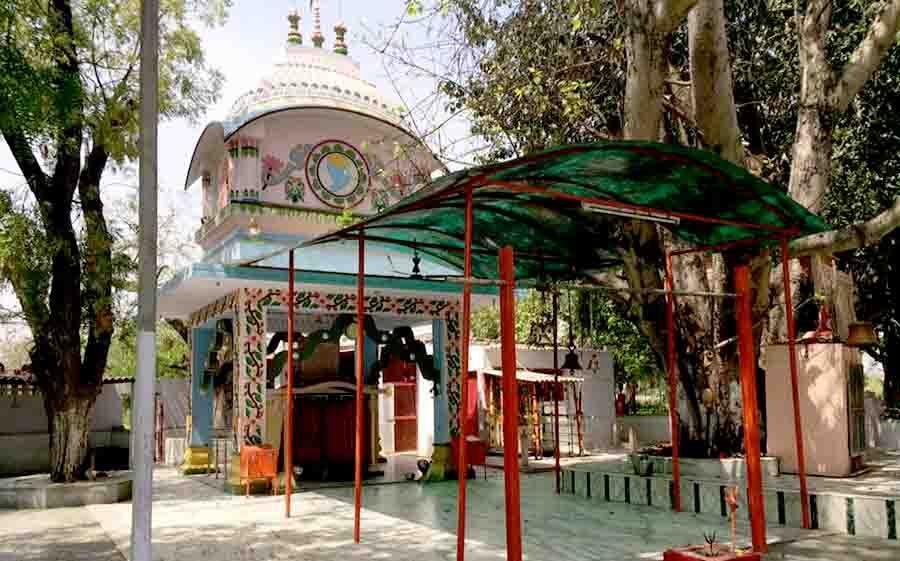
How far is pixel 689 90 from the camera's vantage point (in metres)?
10.1

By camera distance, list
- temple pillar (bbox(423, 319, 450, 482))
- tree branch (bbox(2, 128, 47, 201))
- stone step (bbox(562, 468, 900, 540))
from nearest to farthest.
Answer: stone step (bbox(562, 468, 900, 540)), tree branch (bbox(2, 128, 47, 201)), temple pillar (bbox(423, 319, 450, 482))

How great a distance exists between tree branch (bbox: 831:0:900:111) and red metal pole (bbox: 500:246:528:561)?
18.0 ft

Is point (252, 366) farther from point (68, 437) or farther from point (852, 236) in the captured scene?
point (852, 236)

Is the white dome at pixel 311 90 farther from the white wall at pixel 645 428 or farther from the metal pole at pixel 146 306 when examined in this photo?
the white wall at pixel 645 428

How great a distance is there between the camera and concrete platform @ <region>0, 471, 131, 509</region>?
369 inches

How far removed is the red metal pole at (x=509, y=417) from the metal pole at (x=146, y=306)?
2094mm

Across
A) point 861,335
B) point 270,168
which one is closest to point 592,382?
point 861,335

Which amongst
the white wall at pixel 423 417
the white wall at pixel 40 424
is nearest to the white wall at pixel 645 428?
the white wall at pixel 423 417

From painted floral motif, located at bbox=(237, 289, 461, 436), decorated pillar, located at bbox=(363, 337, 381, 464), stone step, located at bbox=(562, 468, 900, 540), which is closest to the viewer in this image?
stone step, located at bbox=(562, 468, 900, 540)

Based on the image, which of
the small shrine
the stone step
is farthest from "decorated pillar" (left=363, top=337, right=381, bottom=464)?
the stone step

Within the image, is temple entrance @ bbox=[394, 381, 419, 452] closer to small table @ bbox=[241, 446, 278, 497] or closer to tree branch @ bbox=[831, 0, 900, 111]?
small table @ bbox=[241, 446, 278, 497]

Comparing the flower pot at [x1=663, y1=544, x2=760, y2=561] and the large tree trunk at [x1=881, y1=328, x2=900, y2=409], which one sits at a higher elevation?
the large tree trunk at [x1=881, y1=328, x2=900, y2=409]

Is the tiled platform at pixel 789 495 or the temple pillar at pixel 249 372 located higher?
the temple pillar at pixel 249 372

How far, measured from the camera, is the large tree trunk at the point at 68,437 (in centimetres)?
990
